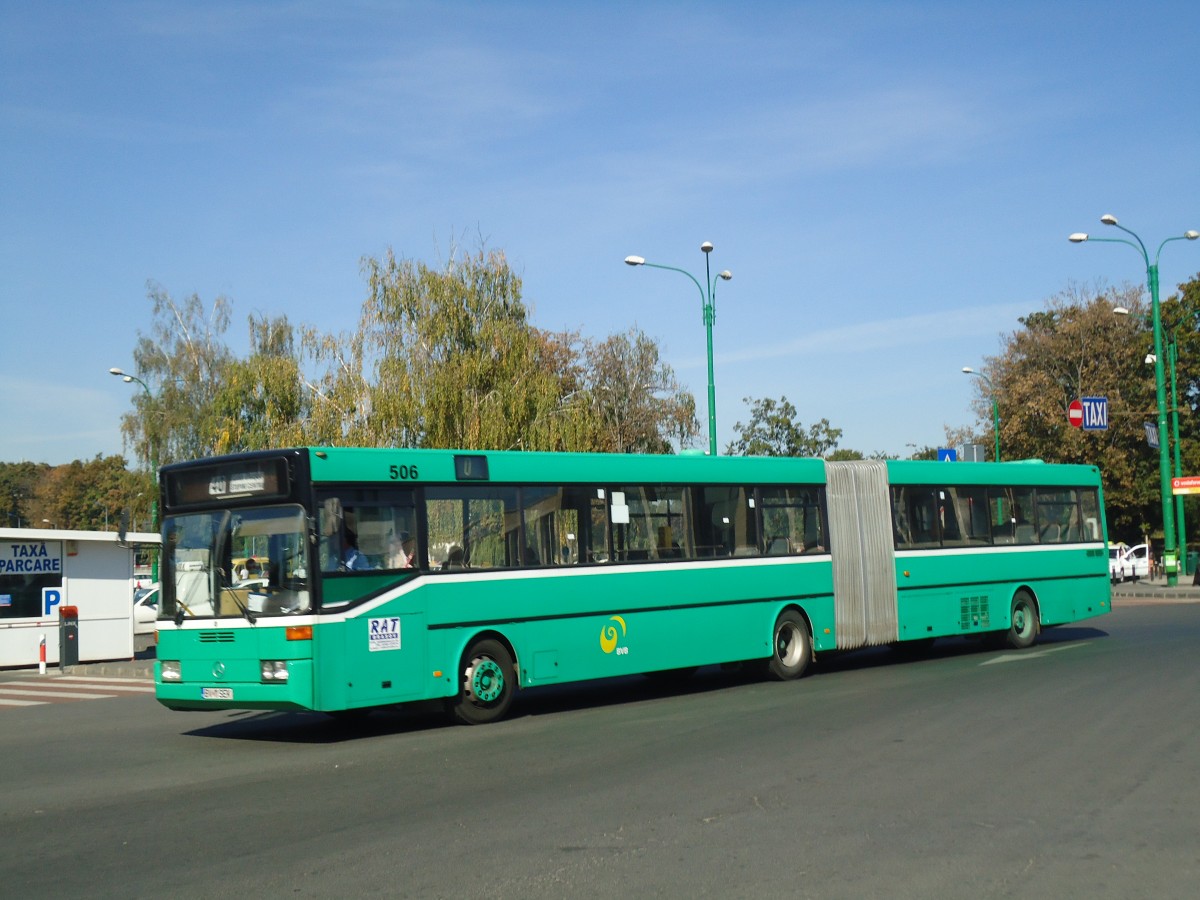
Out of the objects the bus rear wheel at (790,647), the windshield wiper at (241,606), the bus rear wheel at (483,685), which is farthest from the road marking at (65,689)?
the bus rear wheel at (790,647)

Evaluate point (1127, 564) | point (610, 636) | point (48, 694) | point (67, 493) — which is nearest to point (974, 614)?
point (610, 636)

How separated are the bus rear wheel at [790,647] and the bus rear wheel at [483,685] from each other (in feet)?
15.3

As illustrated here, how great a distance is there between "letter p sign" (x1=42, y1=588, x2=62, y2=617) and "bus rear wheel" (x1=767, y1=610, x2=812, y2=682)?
49.0 ft

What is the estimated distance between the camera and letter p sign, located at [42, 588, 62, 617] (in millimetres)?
25422

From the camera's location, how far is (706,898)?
6.37 meters

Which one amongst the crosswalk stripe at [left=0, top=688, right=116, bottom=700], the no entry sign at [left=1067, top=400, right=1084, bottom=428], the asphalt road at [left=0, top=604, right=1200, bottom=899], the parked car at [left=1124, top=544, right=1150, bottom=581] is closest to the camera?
the asphalt road at [left=0, top=604, right=1200, bottom=899]

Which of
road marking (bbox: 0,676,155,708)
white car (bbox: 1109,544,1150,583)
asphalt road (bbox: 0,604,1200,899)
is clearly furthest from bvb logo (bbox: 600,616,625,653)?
white car (bbox: 1109,544,1150,583)

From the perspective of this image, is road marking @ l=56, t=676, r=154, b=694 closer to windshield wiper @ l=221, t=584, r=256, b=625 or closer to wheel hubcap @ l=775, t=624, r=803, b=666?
windshield wiper @ l=221, t=584, r=256, b=625

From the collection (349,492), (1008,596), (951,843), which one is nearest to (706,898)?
(951,843)

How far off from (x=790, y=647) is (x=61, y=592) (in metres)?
15.2

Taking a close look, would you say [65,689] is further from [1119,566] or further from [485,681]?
[1119,566]

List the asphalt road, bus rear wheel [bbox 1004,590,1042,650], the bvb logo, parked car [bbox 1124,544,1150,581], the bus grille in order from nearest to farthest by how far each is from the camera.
Answer: the asphalt road
the bvb logo
the bus grille
bus rear wheel [bbox 1004,590,1042,650]
parked car [bbox 1124,544,1150,581]

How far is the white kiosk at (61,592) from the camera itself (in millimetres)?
25172

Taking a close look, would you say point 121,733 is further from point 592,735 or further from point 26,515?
point 26,515
